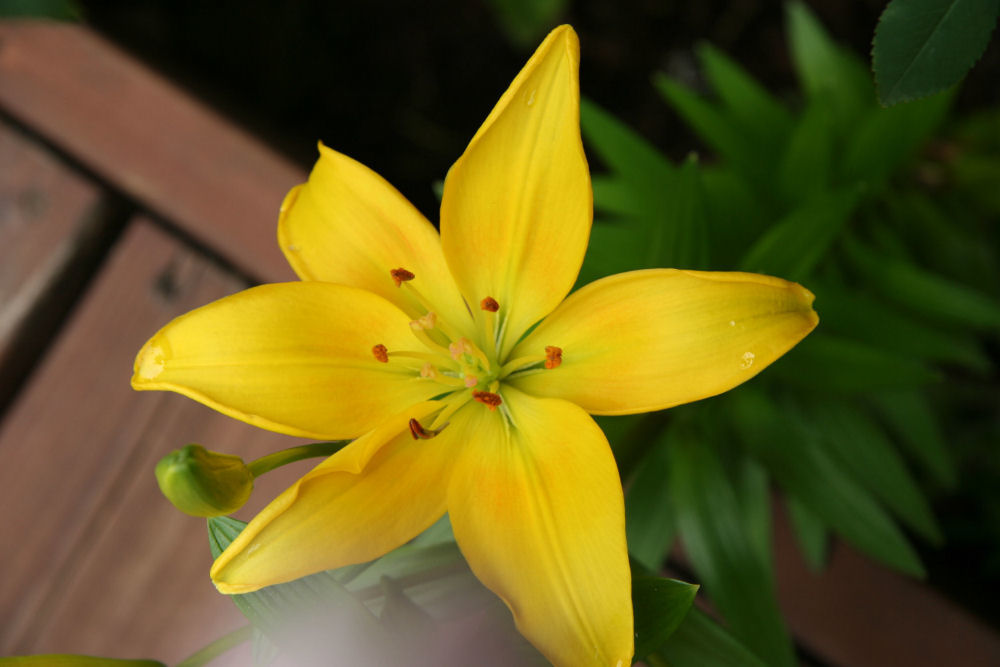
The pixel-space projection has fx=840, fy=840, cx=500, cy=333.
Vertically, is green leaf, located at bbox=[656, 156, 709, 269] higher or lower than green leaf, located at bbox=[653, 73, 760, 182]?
lower

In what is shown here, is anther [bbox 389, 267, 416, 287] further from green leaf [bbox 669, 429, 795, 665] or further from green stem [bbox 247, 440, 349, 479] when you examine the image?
green leaf [bbox 669, 429, 795, 665]

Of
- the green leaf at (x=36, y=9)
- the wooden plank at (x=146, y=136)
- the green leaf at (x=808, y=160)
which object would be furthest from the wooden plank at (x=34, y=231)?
the green leaf at (x=808, y=160)

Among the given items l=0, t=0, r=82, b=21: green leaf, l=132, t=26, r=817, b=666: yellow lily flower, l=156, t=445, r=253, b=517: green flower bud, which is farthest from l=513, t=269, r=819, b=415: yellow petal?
l=0, t=0, r=82, b=21: green leaf

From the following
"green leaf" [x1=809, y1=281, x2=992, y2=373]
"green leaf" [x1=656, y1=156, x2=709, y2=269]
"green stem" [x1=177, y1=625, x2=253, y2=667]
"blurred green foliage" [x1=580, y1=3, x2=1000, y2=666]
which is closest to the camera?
"green stem" [x1=177, y1=625, x2=253, y2=667]

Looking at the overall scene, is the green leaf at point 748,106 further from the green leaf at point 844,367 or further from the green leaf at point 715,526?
the green leaf at point 715,526

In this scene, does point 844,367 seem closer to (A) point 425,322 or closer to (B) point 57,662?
(A) point 425,322

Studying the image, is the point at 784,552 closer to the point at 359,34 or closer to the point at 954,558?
the point at 954,558

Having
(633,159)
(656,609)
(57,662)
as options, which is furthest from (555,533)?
(633,159)
